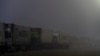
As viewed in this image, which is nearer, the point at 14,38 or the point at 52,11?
the point at 14,38

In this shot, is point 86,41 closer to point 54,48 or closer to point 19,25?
point 54,48

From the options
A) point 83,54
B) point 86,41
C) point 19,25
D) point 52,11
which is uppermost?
point 52,11

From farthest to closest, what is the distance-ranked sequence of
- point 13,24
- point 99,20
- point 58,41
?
point 99,20, point 58,41, point 13,24

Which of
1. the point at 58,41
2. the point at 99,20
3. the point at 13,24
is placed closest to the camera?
the point at 13,24

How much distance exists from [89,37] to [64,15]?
424mm

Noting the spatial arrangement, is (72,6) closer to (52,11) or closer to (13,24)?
(52,11)

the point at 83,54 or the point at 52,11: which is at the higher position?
the point at 52,11

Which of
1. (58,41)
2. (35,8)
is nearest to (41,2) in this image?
(35,8)

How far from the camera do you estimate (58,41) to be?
7.74 feet

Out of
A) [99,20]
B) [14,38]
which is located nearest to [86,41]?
[99,20]

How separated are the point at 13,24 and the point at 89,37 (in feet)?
3.16

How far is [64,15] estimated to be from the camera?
2408 millimetres

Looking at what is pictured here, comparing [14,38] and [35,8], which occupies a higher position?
[35,8]

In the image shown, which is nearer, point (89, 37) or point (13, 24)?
point (13, 24)
